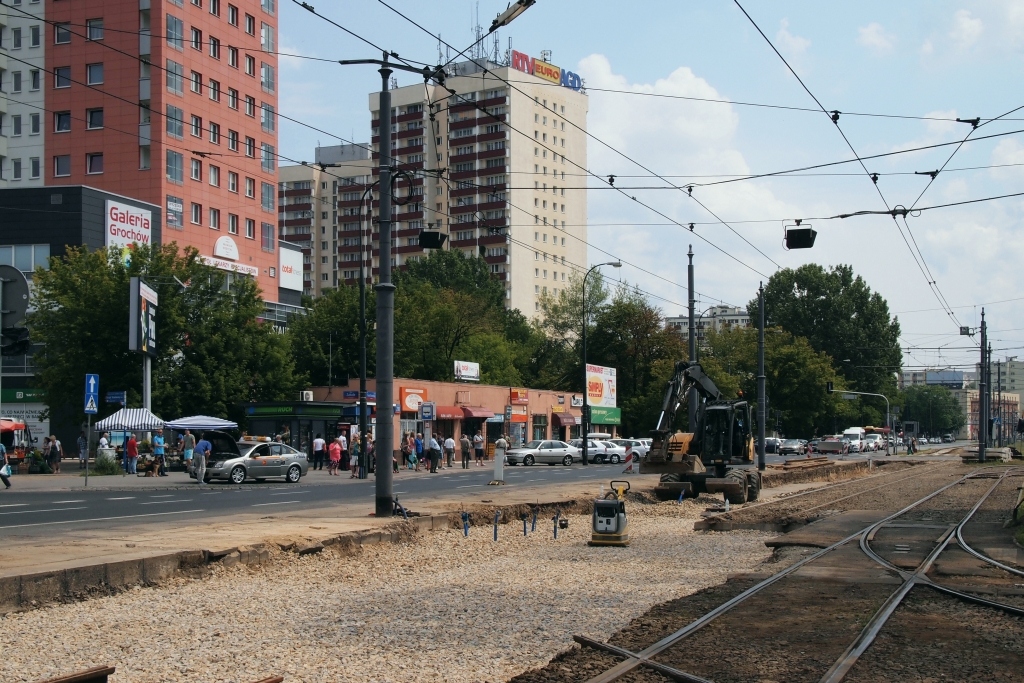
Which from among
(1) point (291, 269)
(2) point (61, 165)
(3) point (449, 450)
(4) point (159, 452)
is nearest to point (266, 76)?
(1) point (291, 269)

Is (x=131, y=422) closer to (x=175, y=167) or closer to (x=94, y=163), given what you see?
(x=175, y=167)

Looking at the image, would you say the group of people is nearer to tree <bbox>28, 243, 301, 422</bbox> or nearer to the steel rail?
tree <bbox>28, 243, 301, 422</bbox>

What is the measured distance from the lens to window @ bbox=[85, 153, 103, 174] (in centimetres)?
6500

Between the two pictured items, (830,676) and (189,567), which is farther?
(189,567)

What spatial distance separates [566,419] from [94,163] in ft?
126

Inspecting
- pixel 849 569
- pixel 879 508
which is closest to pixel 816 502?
pixel 879 508

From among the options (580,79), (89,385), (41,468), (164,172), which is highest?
(580,79)

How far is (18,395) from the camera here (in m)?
57.5

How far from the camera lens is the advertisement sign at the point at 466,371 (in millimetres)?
65625

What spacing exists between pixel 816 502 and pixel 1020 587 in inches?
647

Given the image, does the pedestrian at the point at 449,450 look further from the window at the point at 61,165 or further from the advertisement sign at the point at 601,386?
the window at the point at 61,165

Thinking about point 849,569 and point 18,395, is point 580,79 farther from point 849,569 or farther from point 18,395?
point 849,569

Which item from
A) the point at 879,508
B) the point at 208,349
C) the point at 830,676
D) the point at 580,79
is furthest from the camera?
the point at 580,79

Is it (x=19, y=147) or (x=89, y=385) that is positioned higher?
(x=19, y=147)
